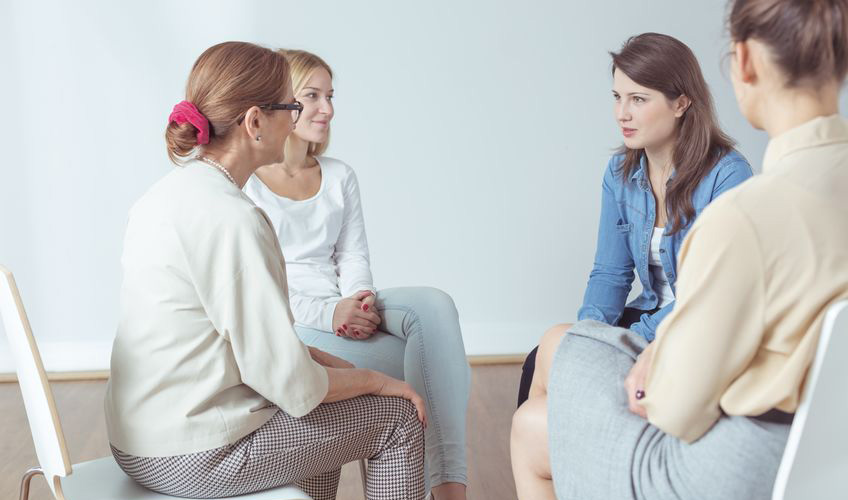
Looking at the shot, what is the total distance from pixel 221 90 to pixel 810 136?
1041mm

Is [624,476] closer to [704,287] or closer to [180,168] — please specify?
[704,287]

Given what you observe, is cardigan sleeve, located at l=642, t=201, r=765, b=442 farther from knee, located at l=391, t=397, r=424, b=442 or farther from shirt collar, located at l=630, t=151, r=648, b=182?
shirt collar, located at l=630, t=151, r=648, b=182

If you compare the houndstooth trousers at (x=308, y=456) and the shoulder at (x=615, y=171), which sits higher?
the shoulder at (x=615, y=171)

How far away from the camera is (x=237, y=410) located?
5.32 feet

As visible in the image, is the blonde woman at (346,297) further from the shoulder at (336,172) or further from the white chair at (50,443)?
the white chair at (50,443)

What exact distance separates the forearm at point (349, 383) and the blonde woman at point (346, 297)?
1.71 ft

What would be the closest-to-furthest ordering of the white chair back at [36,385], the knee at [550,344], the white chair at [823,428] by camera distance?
the white chair at [823,428] → the white chair back at [36,385] → the knee at [550,344]

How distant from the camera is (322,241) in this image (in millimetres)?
2557

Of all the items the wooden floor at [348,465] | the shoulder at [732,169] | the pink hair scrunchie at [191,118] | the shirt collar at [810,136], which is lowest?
the wooden floor at [348,465]

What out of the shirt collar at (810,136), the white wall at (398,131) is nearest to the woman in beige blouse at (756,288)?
the shirt collar at (810,136)

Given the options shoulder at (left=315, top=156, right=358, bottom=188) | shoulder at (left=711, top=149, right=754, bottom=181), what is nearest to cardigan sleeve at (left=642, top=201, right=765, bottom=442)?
shoulder at (left=711, top=149, right=754, bottom=181)

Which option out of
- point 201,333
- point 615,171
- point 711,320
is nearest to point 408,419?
point 201,333

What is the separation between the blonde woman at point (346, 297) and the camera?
2.29m

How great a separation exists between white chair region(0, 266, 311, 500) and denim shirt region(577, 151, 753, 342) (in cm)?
112
